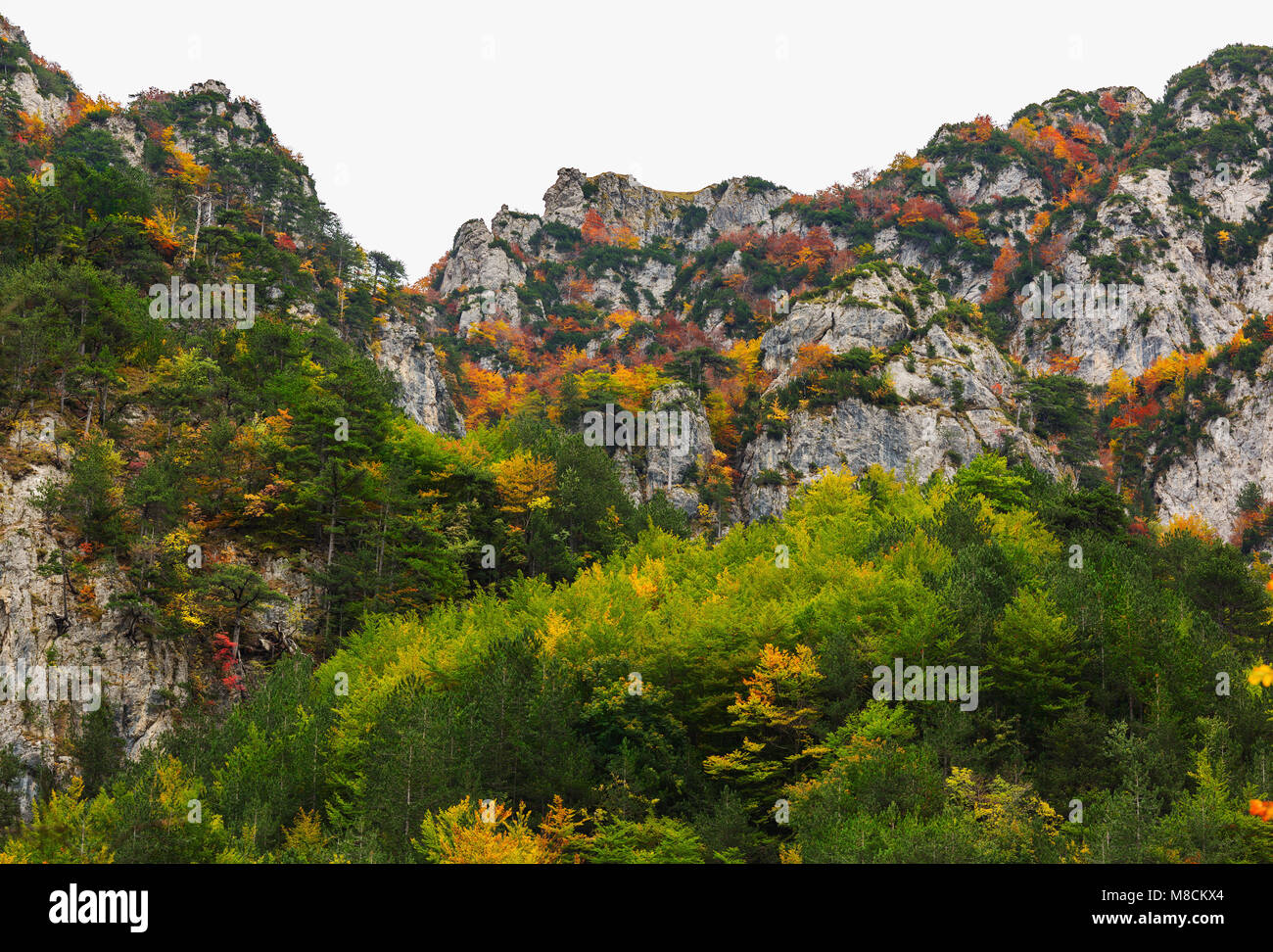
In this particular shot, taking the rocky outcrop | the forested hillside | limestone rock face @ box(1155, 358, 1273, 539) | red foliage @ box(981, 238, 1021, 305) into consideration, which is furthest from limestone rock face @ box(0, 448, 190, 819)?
red foliage @ box(981, 238, 1021, 305)

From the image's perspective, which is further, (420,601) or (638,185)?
(638,185)

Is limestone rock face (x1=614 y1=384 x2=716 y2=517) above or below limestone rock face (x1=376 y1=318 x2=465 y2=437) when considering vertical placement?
below

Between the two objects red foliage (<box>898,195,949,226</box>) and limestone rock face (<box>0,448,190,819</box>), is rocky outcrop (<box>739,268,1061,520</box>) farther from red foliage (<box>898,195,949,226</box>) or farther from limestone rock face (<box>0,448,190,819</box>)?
limestone rock face (<box>0,448,190,819</box>)

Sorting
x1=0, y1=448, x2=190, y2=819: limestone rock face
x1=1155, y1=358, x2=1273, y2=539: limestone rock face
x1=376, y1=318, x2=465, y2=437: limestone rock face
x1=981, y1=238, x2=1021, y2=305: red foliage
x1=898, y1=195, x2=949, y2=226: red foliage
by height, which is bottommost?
x1=0, y1=448, x2=190, y2=819: limestone rock face

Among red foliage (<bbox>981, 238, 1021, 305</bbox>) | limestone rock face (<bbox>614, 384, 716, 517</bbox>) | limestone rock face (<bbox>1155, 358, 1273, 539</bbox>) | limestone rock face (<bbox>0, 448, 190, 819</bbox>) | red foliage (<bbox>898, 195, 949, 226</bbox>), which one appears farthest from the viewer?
red foliage (<bbox>898, 195, 949, 226</bbox>)

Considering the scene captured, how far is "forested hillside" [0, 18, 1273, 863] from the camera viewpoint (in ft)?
75.9

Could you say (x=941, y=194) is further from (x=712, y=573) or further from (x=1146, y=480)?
(x=712, y=573)

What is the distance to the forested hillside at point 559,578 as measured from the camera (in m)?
23.1

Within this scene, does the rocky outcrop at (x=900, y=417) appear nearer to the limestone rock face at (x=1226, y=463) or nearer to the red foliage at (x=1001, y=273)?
the limestone rock face at (x=1226, y=463)

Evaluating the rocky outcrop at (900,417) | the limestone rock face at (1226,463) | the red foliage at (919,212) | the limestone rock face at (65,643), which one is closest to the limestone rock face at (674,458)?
the rocky outcrop at (900,417)

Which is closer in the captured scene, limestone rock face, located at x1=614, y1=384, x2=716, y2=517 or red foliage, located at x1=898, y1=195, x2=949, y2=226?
limestone rock face, located at x1=614, y1=384, x2=716, y2=517
